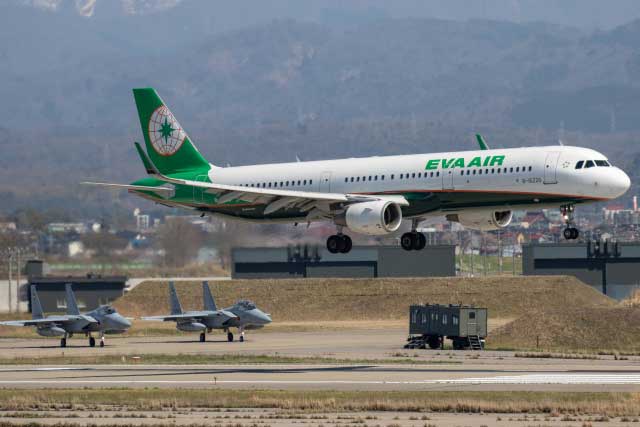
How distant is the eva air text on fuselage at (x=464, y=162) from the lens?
70.5m

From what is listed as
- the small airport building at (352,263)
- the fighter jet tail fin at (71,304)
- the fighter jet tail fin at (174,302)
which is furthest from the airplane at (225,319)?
the small airport building at (352,263)

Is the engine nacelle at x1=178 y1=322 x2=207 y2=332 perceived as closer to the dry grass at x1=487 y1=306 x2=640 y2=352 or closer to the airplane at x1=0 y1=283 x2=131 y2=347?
the airplane at x1=0 y1=283 x2=131 y2=347

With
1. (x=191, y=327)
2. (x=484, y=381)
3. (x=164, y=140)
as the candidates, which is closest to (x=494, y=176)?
(x=484, y=381)

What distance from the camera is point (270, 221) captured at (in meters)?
79.4

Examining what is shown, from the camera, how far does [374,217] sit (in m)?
72.4

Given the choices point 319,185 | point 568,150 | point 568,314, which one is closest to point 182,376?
point 319,185

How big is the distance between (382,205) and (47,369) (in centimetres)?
2128

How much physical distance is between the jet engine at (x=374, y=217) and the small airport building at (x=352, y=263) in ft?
252

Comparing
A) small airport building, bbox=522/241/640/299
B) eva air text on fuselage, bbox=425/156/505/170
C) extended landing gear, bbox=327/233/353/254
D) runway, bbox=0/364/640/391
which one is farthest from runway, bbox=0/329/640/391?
small airport building, bbox=522/241/640/299

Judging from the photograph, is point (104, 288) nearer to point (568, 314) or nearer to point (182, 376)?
point (568, 314)

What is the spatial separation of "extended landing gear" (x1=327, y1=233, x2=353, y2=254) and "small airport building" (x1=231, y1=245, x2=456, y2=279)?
7404 centimetres

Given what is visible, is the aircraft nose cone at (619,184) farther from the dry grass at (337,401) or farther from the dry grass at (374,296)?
the dry grass at (374,296)

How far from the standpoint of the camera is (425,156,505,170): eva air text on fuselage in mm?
70500

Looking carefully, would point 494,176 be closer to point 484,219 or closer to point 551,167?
point 551,167
